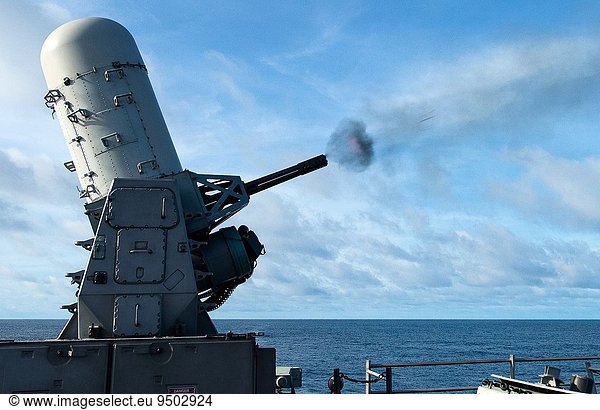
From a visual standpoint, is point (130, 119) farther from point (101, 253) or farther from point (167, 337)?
point (167, 337)

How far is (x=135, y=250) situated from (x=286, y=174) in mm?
3212

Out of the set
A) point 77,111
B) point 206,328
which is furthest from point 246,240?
point 77,111

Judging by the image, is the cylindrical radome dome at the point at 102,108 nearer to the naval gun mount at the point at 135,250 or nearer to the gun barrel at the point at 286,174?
the naval gun mount at the point at 135,250

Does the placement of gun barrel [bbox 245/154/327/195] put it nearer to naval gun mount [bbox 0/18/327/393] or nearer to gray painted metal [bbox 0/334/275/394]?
naval gun mount [bbox 0/18/327/393]

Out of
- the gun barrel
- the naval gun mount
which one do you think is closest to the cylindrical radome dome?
the naval gun mount

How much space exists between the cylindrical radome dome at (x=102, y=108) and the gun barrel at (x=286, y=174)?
1.42 metres

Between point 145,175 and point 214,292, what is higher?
point 145,175

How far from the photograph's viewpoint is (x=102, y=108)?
9953 mm

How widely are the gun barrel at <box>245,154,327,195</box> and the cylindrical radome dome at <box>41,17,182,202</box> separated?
1420mm

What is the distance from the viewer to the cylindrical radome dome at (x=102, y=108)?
32.4 feet
